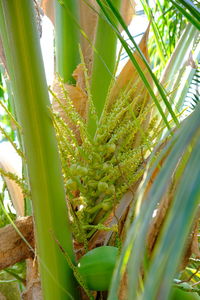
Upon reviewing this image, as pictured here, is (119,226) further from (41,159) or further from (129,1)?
(129,1)

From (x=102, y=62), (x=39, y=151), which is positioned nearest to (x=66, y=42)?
(x=102, y=62)

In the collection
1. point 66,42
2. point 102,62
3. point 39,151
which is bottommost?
point 39,151

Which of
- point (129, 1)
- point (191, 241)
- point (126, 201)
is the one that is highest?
point (129, 1)

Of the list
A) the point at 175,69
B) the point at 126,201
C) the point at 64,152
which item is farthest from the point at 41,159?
the point at 175,69

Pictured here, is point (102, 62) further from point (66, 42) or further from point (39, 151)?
point (39, 151)

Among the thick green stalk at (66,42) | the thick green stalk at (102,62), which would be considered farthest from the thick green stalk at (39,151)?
the thick green stalk at (66,42)

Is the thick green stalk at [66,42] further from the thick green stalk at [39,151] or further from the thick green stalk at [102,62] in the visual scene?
the thick green stalk at [39,151]
